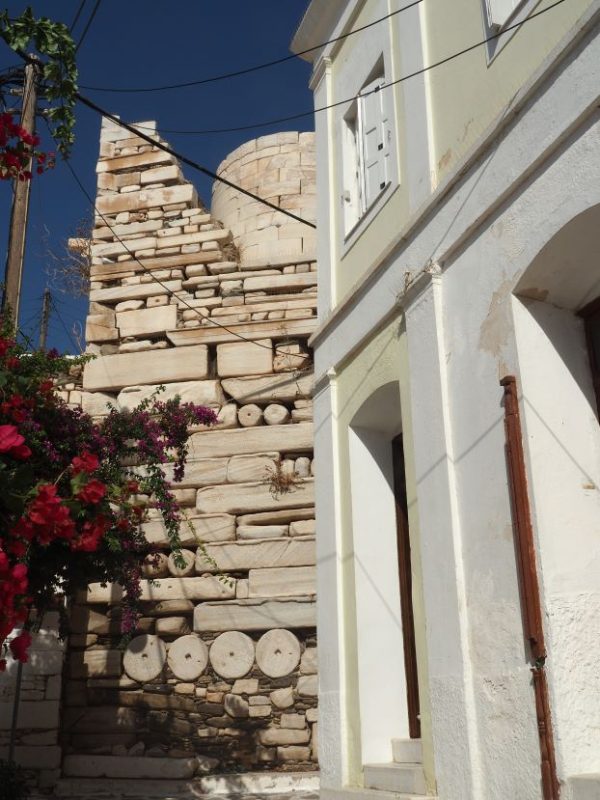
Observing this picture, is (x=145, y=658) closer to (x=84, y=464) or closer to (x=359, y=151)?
(x=359, y=151)

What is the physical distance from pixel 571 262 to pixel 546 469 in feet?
2.98

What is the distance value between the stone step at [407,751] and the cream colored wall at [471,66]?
301 cm

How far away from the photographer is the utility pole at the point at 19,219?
8359 millimetres

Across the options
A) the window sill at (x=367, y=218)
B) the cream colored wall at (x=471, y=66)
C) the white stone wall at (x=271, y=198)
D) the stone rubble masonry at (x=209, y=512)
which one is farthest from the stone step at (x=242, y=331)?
the cream colored wall at (x=471, y=66)

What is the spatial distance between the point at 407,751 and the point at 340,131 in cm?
424

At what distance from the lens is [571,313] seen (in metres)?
4.12

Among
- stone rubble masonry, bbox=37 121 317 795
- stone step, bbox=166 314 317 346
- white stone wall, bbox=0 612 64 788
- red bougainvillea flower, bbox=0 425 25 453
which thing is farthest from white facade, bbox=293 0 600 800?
white stone wall, bbox=0 612 64 788

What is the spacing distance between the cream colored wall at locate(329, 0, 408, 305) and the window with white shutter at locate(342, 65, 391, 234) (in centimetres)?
8

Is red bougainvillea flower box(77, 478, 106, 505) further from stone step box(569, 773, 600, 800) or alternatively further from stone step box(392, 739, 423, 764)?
stone step box(392, 739, 423, 764)

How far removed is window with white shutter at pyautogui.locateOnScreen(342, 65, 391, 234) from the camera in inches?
231

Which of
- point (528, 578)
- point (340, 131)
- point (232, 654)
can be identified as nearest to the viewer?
point (528, 578)

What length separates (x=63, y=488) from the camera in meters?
5.20

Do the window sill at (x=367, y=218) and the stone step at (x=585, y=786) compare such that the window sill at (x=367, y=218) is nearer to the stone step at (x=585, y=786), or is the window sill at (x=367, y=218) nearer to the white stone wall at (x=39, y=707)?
the stone step at (x=585, y=786)

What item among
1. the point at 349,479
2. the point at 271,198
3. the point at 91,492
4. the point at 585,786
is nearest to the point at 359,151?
the point at 349,479
